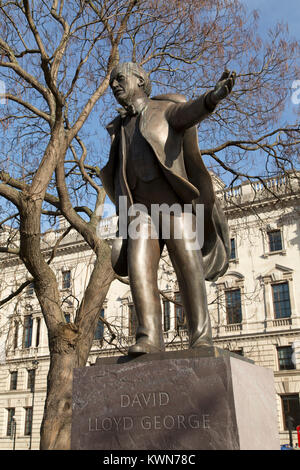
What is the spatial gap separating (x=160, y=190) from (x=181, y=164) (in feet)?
0.88

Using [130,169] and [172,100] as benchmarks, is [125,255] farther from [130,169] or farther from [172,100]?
[172,100]

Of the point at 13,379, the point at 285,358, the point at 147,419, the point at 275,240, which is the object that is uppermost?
the point at 275,240

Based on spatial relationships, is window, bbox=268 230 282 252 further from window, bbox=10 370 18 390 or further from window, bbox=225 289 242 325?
window, bbox=10 370 18 390

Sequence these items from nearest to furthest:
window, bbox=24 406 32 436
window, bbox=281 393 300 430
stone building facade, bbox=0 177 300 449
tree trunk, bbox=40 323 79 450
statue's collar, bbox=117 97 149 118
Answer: statue's collar, bbox=117 97 149 118 < tree trunk, bbox=40 323 79 450 < window, bbox=281 393 300 430 < stone building facade, bbox=0 177 300 449 < window, bbox=24 406 32 436

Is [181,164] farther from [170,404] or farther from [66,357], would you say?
[66,357]

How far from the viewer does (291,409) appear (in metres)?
27.2

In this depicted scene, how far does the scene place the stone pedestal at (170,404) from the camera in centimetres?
277

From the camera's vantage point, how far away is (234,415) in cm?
273

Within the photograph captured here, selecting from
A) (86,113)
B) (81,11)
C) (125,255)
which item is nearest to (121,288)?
(86,113)

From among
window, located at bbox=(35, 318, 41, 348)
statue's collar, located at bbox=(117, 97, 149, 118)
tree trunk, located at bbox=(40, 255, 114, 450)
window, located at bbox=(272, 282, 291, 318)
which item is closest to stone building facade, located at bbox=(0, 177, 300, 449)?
window, located at bbox=(272, 282, 291, 318)

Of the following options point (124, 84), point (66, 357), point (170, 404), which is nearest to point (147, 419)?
point (170, 404)

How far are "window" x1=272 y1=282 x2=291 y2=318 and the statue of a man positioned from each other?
2648cm

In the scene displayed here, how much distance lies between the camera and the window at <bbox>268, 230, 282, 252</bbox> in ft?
99.9

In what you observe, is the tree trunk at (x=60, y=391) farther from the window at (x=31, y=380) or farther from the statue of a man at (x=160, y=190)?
the window at (x=31, y=380)
